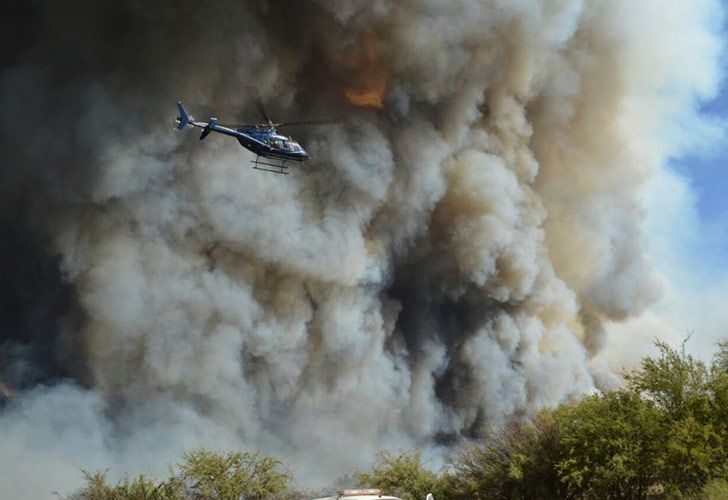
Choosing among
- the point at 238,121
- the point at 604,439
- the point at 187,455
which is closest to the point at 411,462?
the point at 187,455

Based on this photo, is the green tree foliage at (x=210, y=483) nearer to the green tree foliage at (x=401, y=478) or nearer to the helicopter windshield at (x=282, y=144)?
the green tree foliage at (x=401, y=478)

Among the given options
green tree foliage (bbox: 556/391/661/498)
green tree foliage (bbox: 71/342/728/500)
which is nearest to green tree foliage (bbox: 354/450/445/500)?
green tree foliage (bbox: 71/342/728/500)

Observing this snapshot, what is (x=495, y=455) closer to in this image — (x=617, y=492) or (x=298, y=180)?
(x=617, y=492)

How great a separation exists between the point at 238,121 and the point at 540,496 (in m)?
42.6

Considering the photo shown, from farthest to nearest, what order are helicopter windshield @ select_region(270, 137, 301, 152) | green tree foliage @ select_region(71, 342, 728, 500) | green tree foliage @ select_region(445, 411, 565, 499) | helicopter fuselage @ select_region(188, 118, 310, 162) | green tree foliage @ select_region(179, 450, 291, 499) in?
helicopter windshield @ select_region(270, 137, 301, 152) < helicopter fuselage @ select_region(188, 118, 310, 162) < green tree foliage @ select_region(179, 450, 291, 499) < green tree foliage @ select_region(445, 411, 565, 499) < green tree foliage @ select_region(71, 342, 728, 500)

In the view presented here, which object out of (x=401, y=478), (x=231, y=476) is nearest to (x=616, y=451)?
(x=401, y=478)

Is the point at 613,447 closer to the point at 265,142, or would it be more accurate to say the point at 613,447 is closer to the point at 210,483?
the point at 210,483

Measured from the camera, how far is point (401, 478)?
52438 millimetres

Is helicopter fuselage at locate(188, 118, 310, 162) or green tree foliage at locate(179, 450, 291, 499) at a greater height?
helicopter fuselage at locate(188, 118, 310, 162)

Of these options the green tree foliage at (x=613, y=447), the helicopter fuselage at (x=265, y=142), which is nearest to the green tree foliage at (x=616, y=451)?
the green tree foliage at (x=613, y=447)

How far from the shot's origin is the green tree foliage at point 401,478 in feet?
168

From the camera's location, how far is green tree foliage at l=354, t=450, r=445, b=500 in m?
51.1

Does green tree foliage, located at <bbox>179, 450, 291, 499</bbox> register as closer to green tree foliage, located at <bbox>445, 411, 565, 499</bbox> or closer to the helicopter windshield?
green tree foliage, located at <bbox>445, 411, 565, 499</bbox>

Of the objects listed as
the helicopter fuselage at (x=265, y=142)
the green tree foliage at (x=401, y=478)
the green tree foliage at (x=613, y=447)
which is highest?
the helicopter fuselage at (x=265, y=142)
